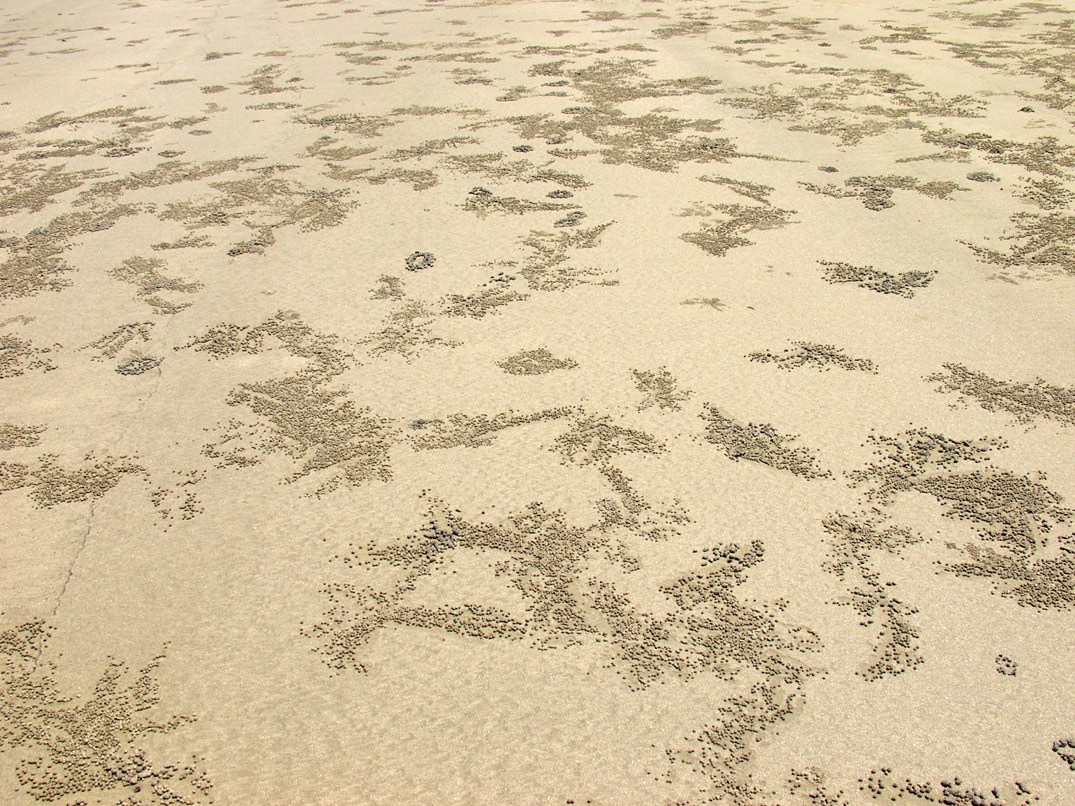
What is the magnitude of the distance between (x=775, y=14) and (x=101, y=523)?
9.79 meters

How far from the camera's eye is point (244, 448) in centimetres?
342

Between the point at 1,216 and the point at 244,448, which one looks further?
the point at 1,216

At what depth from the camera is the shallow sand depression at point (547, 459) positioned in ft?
7.45

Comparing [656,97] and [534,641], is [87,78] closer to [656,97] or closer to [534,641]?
[656,97]

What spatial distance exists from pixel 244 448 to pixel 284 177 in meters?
3.19

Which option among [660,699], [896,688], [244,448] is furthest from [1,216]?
[896,688]

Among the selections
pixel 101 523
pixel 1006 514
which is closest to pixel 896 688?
pixel 1006 514

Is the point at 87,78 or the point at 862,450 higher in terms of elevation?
the point at 87,78

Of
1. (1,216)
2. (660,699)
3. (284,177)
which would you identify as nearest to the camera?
(660,699)

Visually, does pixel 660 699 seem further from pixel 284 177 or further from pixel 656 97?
pixel 656 97

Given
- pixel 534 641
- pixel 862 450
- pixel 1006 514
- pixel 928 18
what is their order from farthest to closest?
pixel 928 18 → pixel 862 450 → pixel 1006 514 → pixel 534 641

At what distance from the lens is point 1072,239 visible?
473 centimetres

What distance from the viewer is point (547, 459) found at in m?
3.29

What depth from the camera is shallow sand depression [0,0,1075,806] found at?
227cm
